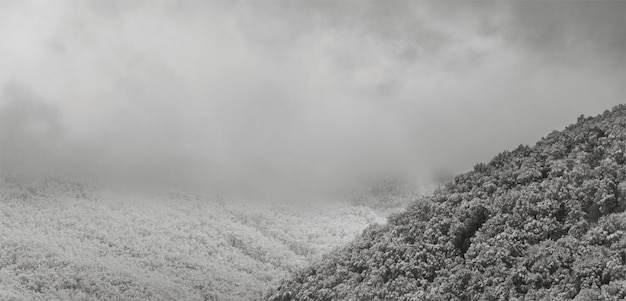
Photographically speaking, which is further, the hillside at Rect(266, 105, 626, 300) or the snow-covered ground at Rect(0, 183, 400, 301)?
the snow-covered ground at Rect(0, 183, 400, 301)

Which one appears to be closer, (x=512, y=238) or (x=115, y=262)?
(x=512, y=238)

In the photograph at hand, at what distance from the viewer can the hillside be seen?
59.2 meters

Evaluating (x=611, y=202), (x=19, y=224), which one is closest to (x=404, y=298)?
(x=611, y=202)

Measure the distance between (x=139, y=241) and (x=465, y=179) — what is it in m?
122

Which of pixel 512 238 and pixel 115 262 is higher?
pixel 115 262

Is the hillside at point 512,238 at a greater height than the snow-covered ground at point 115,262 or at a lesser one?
lesser

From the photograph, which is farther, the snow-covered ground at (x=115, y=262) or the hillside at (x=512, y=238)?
the snow-covered ground at (x=115, y=262)

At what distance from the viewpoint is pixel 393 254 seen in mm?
73375

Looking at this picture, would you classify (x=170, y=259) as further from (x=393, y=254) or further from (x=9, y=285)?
(x=393, y=254)

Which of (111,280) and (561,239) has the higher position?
(111,280)

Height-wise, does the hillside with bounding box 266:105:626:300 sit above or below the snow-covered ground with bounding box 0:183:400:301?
below

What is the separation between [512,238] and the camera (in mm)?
65438

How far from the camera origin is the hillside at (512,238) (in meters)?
59.2

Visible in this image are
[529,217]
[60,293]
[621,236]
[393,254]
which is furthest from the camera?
[60,293]
